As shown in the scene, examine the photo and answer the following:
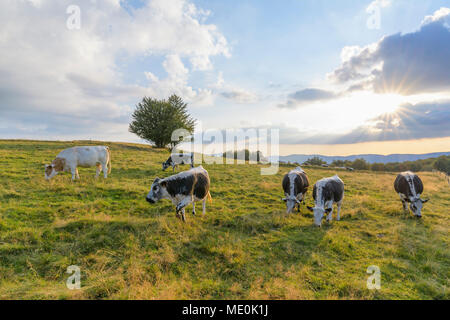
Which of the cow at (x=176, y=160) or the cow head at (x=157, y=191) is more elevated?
the cow at (x=176, y=160)

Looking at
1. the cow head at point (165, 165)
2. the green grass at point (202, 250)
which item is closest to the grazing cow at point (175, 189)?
the green grass at point (202, 250)

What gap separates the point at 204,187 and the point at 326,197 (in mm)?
5589

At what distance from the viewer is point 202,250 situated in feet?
20.2

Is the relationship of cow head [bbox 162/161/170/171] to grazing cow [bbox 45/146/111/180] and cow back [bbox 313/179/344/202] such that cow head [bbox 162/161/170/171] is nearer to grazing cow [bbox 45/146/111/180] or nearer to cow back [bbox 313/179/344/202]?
grazing cow [bbox 45/146/111/180]

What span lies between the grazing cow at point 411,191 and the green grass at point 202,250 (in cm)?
69

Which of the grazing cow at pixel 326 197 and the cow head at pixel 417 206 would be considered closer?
A: the grazing cow at pixel 326 197

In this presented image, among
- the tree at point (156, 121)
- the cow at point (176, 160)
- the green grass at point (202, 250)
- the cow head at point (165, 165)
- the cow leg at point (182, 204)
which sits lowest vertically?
the green grass at point (202, 250)

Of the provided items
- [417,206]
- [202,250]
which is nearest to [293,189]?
[202,250]

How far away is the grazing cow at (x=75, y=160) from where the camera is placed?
40.9 ft

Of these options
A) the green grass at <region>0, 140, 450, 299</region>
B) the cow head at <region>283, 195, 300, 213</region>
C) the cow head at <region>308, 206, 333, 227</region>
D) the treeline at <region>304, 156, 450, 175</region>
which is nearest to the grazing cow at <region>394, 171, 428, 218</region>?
the green grass at <region>0, 140, 450, 299</region>

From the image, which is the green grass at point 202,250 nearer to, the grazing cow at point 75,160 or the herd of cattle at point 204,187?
the herd of cattle at point 204,187

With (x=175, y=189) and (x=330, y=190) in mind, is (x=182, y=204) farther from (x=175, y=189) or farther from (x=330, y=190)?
(x=330, y=190)
